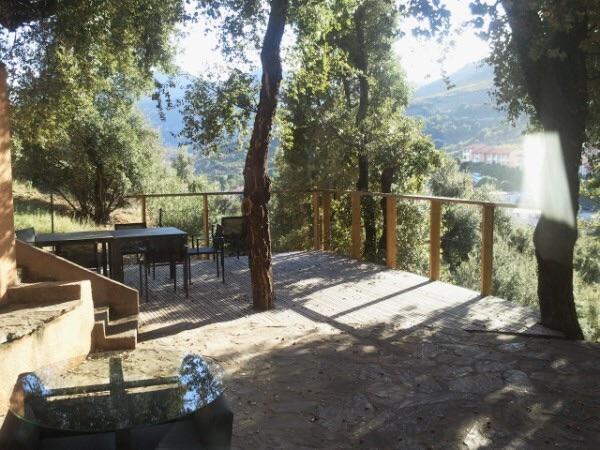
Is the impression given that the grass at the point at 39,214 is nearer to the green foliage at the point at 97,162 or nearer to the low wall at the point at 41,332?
the green foliage at the point at 97,162

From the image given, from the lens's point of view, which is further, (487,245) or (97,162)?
(97,162)

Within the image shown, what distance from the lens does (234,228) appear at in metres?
7.63

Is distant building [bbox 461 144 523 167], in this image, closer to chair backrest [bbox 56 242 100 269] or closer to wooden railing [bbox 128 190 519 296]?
wooden railing [bbox 128 190 519 296]

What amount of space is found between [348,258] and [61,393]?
652 cm

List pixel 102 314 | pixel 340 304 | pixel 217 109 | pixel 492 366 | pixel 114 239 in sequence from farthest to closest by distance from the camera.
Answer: pixel 217 109 → pixel 340 304 → pixel 114 239 → pixel 102 314 → pixel 492 366

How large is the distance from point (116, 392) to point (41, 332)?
1625 millimetres

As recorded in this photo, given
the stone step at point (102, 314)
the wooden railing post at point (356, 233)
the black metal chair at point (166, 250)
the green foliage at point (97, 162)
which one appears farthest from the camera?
the green foliage at point (97, 162)

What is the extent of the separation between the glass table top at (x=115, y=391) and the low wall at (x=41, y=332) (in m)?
0.62

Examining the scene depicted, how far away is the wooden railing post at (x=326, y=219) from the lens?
8984 millimetres

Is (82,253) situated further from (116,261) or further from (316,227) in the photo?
(316,227)

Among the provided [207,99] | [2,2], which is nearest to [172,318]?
[2,2]

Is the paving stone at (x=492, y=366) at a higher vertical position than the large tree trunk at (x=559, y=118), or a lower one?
lower

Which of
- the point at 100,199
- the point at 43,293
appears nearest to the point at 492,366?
the point at 43,293

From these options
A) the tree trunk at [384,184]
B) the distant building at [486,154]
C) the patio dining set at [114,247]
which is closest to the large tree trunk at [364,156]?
the tree trunk at [384,184]
